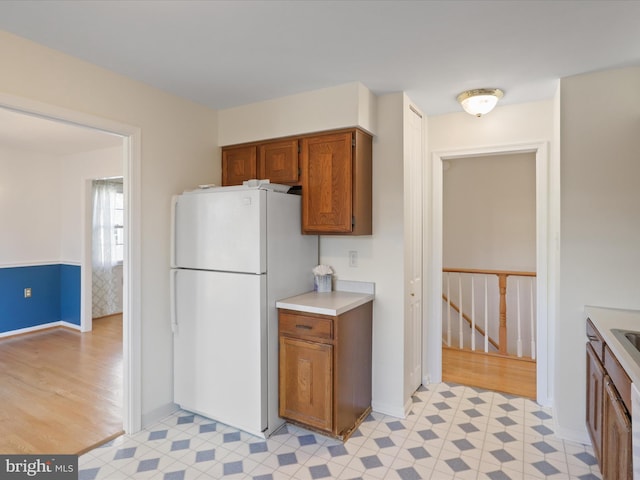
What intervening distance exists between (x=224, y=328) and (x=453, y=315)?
3.55 meters

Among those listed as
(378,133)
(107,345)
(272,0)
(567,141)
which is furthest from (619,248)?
(107,345)

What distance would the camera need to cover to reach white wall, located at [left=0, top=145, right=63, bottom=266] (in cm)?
474

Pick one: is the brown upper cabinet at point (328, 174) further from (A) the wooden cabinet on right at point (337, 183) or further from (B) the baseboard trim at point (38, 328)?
(B) the baseboard trim at point (38, 328)

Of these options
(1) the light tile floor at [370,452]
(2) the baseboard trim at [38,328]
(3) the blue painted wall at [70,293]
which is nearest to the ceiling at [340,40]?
(1) the light tile floor at [370,452]

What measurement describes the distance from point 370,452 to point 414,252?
149 cm

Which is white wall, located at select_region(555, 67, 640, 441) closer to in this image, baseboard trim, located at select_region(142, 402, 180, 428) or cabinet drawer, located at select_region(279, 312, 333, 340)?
cabinet drawer, located at select_region(279, 312, 333, 340)

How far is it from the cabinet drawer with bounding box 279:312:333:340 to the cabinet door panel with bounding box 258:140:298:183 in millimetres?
1033

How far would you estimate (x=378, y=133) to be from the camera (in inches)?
112

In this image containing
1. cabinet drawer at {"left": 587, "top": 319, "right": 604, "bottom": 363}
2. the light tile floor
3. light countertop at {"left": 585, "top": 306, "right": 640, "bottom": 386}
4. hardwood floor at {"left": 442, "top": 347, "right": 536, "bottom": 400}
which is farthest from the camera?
hardwood floor at {"left": 442, "top": 347, "right": 536, "bottom": 400}

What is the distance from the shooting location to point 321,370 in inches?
95.0

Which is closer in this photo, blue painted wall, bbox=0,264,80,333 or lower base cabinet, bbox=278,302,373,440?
lower base cabinet, bbox=278,302,373,440

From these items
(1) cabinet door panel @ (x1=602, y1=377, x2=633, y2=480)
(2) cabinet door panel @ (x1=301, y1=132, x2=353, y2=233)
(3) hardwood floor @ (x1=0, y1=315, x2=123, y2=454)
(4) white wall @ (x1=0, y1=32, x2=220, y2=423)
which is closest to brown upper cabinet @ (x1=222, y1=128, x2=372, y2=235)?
(2) cabinet door panel @ (x1=301, y1=132, x2=353, y2=233)

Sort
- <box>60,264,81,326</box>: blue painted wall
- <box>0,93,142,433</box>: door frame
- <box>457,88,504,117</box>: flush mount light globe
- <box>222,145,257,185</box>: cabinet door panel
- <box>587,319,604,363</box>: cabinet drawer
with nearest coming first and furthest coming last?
<box>587,319,604,363</box>: cabinet drawer → <box>0,93,142,433</box>: door frame → <box>457,88,504,117</box>: flush mount light globe → <box>222,145,257,185</box>: cabinet door panel → <box>60,264,81,326</box>: blue painted wall

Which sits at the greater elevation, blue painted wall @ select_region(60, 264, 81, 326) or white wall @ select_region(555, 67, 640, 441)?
white wall @ select_region(555, 67, 640, 441)
